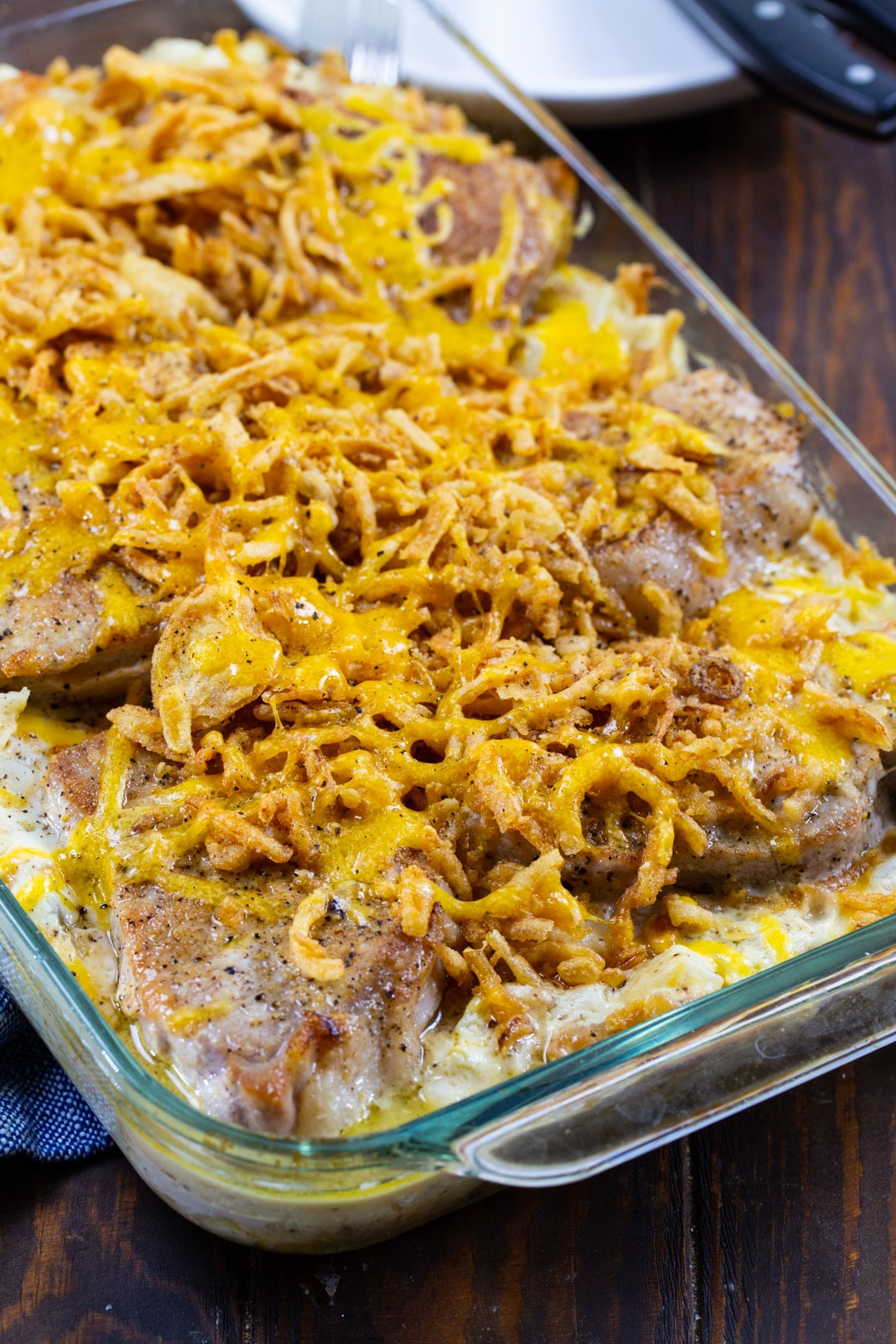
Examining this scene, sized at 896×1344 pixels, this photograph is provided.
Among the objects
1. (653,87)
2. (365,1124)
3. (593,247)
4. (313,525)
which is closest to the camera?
(365,1124)

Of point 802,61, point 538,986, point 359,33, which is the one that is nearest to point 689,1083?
point 538,986

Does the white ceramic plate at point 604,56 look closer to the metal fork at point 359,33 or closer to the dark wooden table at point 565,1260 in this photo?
the metal fork at point 359,33

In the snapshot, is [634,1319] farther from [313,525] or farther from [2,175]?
[2,175]

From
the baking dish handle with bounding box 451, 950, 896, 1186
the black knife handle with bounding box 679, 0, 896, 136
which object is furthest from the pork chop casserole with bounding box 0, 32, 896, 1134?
the black knife handle with bounding box 679, 0, 896, 136

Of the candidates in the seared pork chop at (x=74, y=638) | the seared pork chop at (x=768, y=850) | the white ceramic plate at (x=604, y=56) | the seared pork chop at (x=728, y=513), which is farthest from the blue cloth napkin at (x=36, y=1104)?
the white ceramic plate at (x=604, y=56)

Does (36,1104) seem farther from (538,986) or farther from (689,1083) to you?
(689,1083)

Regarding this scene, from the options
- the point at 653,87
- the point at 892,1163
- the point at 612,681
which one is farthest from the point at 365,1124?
the point at 653,87
